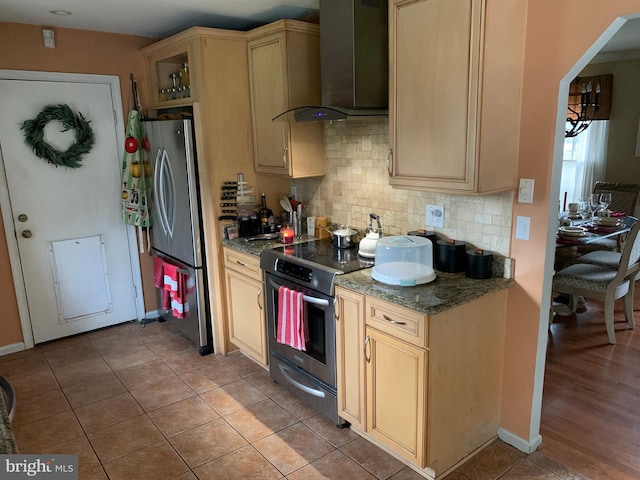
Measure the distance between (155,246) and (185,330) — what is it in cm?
78

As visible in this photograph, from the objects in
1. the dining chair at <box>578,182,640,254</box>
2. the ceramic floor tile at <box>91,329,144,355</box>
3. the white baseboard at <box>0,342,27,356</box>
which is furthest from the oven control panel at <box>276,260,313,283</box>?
the dining chair at <box>578,182,640,254</box>

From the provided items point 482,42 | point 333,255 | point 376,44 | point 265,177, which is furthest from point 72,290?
point 482,42

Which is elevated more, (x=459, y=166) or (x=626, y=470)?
(x=459, y=166)

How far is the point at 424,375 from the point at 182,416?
155 cm

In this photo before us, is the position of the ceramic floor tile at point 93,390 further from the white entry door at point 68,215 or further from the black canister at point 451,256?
the black canister at point 451,256

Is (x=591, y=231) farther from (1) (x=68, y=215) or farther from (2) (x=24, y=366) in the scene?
(2) (x=24, y=366)

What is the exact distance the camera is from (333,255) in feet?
9.45

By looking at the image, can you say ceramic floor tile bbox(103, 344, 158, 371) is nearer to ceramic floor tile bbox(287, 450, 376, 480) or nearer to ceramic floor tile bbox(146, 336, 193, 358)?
ceramic floor tile bbox(146, 336, 193, 358)

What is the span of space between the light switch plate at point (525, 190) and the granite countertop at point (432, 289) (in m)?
0.40

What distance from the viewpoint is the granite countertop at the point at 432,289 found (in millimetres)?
2090

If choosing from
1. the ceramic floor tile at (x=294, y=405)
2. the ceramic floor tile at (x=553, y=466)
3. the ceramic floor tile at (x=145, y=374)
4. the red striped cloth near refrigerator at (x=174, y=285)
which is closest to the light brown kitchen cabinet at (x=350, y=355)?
the ceramic floor tile at (x=294, y=405)

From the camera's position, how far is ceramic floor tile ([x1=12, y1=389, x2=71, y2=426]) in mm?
2871

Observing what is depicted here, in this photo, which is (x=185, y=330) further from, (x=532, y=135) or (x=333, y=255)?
(x=532, y=135)

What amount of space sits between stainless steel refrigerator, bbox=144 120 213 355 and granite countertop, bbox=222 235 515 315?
4.71 feet
